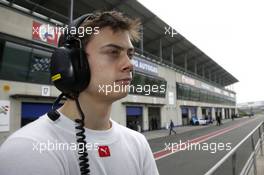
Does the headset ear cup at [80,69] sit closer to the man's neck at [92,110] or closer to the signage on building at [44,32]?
the man's neck at [92,110]

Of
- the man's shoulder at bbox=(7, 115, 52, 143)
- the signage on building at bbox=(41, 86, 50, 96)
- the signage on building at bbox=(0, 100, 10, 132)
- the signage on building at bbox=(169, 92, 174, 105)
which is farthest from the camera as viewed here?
the signage on building at bbox=(169, 92, 174, 105)

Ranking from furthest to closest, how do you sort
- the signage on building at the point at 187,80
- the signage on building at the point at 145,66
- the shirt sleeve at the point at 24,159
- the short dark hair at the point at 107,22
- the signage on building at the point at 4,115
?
the signage on building at the point at 187,80
the signage on building at the point at 145,66
the signage on building at the point at 4,115
the short dark hair at the point at 107,22
the shirt sleeve at the point at 24,159

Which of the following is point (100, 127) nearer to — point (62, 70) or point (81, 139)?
point (81, 139)

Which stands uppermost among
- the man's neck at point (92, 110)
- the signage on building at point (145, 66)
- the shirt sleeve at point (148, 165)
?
the signage on building at point (145, 66)

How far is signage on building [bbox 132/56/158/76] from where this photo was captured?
24464mm

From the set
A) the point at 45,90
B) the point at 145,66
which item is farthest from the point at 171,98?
the point at 45,90

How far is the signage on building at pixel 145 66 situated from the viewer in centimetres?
2446

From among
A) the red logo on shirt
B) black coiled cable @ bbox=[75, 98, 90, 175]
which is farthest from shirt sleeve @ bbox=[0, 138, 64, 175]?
the red logo on shirt

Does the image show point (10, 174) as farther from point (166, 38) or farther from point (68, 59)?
point (166, 38)

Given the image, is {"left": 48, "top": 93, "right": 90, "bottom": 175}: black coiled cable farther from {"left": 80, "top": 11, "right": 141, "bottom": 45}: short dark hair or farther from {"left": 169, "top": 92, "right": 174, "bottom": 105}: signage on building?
{"left": 169, "top": 92, "right": 174, "bottom": 105}: signage on building

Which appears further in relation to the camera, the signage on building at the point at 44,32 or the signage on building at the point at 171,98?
the signage on building at the point at 171,98

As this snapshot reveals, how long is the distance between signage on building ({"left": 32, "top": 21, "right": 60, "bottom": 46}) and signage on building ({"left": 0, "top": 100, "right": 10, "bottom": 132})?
4.34 m

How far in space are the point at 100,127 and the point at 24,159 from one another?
0.50m

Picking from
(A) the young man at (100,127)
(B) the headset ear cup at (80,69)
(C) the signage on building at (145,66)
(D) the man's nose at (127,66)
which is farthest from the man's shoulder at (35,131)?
(C) the signage on building at (145,66)
